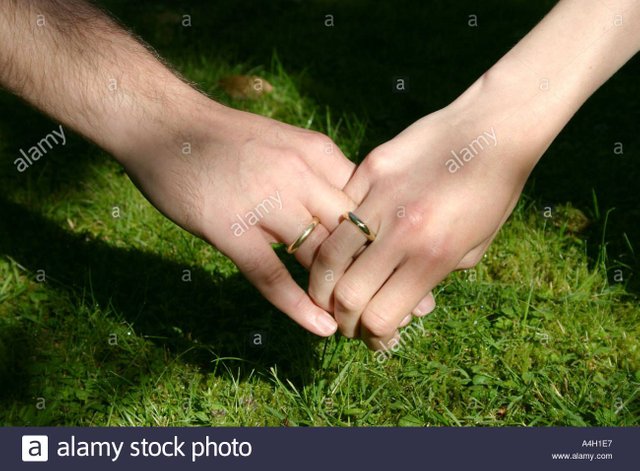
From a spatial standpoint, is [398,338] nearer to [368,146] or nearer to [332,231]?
[332,231]

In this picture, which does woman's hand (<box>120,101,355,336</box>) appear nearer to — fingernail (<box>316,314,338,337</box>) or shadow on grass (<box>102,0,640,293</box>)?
fingernail (<box>316,314,338,337</box>)

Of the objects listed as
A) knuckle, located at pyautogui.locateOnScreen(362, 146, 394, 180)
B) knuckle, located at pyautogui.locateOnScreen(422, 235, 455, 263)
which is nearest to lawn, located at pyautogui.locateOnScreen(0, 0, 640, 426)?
knuckle, located at pyautogui.locateOnScreen(422, 235, 455, 263)

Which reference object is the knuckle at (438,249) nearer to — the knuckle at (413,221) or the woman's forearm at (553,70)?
the knuckle at (413,221)

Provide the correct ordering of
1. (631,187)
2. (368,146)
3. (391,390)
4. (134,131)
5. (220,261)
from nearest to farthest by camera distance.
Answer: (134,131)
(391,390)
(220,261)
(631,187)
(368,146)

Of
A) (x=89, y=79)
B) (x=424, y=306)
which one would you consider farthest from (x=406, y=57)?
(x=89, y=79)

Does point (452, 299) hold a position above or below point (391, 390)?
above

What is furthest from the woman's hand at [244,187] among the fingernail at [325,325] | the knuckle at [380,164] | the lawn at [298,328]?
the lawn at [298,328]

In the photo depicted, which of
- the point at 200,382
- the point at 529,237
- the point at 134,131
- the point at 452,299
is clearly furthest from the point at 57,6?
the point at 529,237
